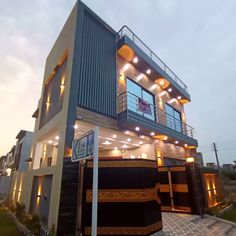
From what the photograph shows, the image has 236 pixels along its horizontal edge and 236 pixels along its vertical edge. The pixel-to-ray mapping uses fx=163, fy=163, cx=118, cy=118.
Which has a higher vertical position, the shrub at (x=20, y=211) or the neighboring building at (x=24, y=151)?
the neighboring building at (x=24, y=151)

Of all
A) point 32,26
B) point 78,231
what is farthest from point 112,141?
point 32,26

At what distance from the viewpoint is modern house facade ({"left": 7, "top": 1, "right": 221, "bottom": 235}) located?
594 centimetres

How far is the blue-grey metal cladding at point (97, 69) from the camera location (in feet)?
25.3

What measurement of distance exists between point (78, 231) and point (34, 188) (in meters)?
5.60

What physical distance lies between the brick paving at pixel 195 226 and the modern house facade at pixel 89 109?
1044 mm

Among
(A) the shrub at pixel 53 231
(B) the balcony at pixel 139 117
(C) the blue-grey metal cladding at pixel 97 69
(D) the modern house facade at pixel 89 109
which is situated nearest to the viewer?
(A) the shrub at pixel 53 231

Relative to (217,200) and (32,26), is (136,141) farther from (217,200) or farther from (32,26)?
(32,26)

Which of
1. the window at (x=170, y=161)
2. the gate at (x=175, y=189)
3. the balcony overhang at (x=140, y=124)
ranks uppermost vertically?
the balcony overhang at (x=140, y=124)

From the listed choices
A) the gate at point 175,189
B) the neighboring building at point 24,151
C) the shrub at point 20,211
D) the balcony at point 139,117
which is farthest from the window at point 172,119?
the neighboring building at point 24,151

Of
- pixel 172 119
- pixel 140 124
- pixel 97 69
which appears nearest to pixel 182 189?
pixel 140 124

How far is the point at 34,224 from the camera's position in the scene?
246 inches

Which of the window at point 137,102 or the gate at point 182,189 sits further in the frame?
the window at point 137,102

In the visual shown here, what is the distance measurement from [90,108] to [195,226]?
254 inches

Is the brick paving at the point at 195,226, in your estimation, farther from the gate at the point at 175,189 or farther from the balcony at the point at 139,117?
the balcony at the point at 139,117
